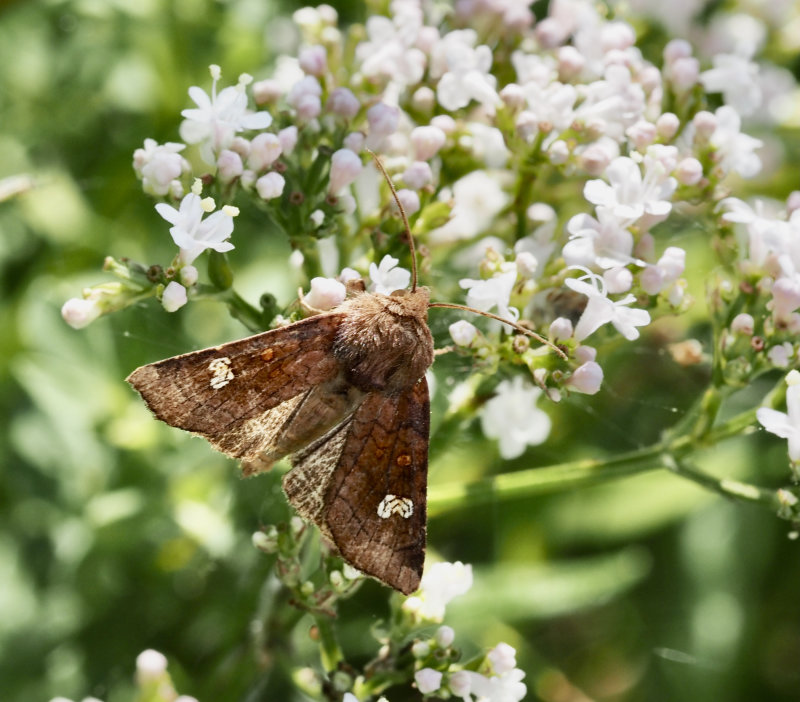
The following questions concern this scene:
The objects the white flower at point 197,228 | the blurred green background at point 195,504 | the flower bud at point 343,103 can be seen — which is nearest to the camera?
the white flower at point 197,228

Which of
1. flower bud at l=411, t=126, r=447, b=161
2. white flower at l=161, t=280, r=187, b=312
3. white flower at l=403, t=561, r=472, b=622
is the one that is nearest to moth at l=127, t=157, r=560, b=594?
white flower at l=161, t=280, r=187, b=312

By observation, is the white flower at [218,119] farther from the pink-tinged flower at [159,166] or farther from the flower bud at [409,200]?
the flower bud at [409,200]

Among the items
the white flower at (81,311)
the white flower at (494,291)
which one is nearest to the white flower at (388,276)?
the white flower at (494,291)

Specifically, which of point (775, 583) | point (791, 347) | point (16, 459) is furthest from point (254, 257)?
point (775, 583)

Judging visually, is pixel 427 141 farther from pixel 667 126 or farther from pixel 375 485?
pixel 375 485

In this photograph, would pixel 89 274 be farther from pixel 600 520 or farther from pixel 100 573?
pixel 600 520
